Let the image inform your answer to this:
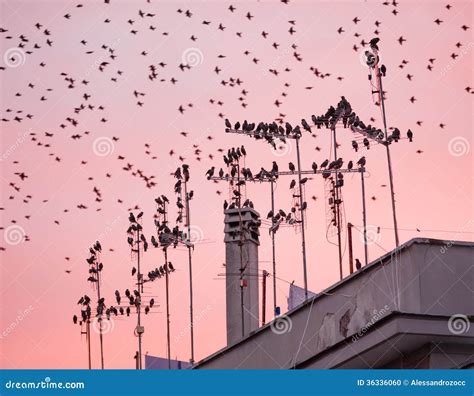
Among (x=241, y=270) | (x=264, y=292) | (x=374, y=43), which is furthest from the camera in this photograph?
(x=264, y=292)

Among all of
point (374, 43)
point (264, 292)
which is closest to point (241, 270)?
point (264, 292)

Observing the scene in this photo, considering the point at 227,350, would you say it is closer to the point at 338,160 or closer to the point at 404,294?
the point at 404,294

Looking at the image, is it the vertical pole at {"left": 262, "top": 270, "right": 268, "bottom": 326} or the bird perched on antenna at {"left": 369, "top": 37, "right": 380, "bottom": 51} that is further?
the vertical pole at {"left": 262, "top": 270, "right": 268, "bottom": 326}

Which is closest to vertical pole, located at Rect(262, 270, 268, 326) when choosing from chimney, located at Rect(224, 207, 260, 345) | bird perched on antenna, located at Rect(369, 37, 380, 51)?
chimney, located at Rect(224, 207, 260, 345)

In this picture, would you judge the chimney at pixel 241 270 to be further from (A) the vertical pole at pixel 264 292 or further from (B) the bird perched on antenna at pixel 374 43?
(B) the bird perched on antenna at pixel 374 43

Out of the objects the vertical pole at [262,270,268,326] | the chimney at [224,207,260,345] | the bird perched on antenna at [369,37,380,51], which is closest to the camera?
the bird perched on antenna at [369,37,380,51]

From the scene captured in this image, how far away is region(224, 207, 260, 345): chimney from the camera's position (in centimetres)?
4100

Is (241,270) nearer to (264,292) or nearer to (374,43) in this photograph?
(264,292)

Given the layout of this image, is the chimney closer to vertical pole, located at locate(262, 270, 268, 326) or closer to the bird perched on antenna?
vertical pole, located at locate(262, 270, 268, 326)

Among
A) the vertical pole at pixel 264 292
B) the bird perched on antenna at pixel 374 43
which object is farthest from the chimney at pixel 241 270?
the bird perched on antenna at pixel 374 43

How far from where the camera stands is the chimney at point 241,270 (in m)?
41.0

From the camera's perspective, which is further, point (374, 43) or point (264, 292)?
point (264, 292)

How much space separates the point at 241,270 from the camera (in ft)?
136

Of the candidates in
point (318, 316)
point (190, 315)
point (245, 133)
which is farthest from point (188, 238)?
point (318, 316)
